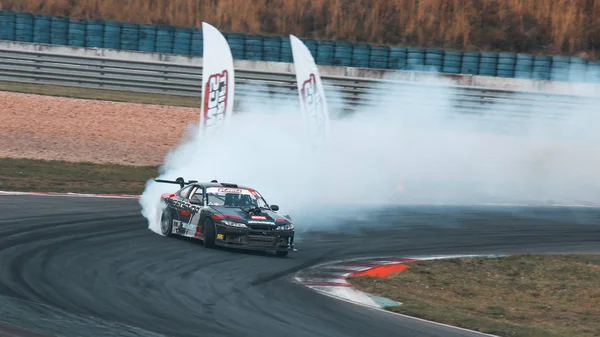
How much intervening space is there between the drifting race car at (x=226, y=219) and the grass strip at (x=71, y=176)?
5.88 meters

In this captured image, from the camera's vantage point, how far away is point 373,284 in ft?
46.9

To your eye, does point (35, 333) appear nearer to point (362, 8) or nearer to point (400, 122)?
point (400, 122)

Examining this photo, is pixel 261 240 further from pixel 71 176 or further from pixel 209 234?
pixel 71 176

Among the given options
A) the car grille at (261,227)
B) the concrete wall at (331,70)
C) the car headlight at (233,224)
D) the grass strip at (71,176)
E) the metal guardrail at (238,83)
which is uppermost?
the concrete wall at (331,70)

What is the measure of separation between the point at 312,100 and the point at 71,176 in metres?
6.25

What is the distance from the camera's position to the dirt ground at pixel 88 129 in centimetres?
2705

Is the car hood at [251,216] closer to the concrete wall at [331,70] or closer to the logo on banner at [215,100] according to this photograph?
the logo on banner at [215,100]

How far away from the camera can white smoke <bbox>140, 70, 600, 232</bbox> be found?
1011 inches

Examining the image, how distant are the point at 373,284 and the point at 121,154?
14.6m

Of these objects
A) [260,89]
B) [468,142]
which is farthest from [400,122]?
[260,89]

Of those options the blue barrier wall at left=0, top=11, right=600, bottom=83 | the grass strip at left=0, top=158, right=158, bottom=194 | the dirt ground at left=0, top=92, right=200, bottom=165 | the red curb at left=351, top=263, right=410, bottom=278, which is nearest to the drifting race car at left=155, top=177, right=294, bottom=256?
the red curb at left=351, top=263, right=410, bottom=278

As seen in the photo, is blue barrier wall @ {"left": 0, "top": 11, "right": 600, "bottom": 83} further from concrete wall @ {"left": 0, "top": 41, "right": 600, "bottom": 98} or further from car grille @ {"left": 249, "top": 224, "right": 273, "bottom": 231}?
car grille @ {"left": 249, "top": 224, "right": 273, "bottom": 231}

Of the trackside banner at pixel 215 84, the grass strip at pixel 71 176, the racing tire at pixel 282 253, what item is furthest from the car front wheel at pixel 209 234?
the grass strip at pixel 71 176

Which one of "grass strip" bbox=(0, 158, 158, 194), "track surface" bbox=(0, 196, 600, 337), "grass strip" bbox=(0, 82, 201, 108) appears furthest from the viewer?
"grass strip" bbox=(0, 82, 201, 108)
